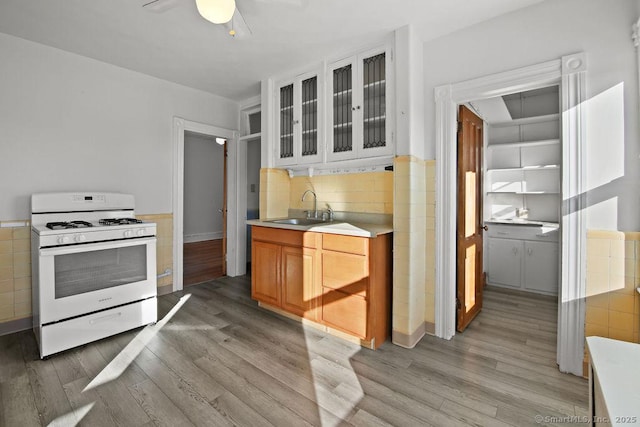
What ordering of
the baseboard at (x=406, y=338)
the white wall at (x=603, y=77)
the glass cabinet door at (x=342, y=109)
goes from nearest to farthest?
1. the white wall at (x=603, y=77)
2. the baseboard at (x=406, y=338)
3. the glass cabinet door at (x=342, y=109)

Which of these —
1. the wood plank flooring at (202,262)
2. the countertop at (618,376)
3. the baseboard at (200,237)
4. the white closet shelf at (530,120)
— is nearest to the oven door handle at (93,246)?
the wood plank flooring at (202,262)

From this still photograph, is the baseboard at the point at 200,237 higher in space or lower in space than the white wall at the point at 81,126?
lower

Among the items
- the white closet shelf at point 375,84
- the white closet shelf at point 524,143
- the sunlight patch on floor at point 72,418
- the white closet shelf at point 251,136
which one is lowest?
the sunlight patch on floor at point 72,418

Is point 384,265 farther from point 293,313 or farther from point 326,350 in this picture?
point 293,313

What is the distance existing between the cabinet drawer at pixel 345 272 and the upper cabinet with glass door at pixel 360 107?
97 cm

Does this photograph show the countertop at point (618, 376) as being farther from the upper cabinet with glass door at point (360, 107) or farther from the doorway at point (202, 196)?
the doorway at point (202, 196)

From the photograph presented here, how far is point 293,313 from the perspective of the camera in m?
2.90

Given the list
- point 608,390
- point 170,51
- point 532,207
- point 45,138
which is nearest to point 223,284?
point 45,138

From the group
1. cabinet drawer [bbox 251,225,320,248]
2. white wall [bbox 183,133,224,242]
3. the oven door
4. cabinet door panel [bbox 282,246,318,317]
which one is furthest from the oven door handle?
white wall [bbox 183,133,224,242]

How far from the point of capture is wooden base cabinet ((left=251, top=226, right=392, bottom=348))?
7.85 feet

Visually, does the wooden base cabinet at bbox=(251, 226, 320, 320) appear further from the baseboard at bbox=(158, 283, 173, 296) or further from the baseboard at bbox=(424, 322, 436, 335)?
the baseboard at bbox=(158, 283, 173, 296)

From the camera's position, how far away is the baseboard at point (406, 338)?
2.44 m

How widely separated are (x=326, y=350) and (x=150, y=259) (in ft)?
6.02

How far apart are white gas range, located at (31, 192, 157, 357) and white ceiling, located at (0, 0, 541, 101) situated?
4.77ft
